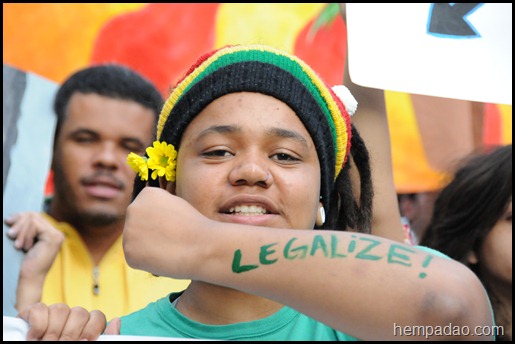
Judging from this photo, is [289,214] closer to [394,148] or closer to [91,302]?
[91,302]

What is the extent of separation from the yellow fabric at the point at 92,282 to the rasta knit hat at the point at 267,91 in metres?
0.87

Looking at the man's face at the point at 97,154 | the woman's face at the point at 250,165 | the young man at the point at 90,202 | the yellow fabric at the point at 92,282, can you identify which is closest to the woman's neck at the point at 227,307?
the woman's face at the point at 250,165

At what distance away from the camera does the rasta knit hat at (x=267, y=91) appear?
1924 mm

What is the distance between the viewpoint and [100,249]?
3.37m

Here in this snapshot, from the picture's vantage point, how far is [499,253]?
9.76 ft

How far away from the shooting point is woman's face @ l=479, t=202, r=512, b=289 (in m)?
2.91

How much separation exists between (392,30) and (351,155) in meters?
0.36

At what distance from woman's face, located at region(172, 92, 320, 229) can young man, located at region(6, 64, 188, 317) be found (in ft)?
3.56

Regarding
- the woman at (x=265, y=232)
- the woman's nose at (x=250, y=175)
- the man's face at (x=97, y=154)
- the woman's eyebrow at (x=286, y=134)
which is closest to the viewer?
the woman at (x=265, y=232)

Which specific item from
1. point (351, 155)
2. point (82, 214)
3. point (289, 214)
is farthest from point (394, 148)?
point (289, 214)

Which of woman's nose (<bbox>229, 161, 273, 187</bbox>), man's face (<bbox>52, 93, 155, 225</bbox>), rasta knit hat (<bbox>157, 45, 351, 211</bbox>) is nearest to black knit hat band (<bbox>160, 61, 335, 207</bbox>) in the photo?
rasta knit hat (<bbox>157, 45, 351, 211</bbox>)

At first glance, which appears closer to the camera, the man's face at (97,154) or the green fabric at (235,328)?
the green fabric at (235,328)

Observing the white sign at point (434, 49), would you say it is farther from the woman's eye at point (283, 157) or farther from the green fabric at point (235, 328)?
the green fabric at point (235, 328)

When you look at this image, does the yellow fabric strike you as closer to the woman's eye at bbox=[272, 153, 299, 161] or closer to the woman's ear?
the woman's ear
